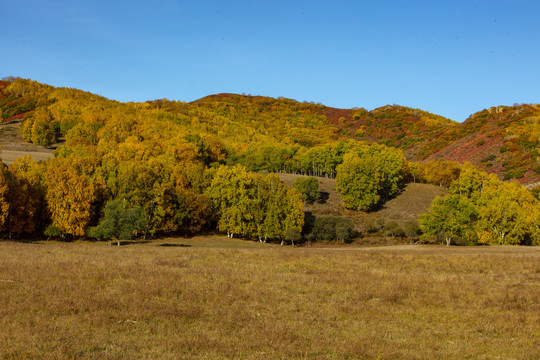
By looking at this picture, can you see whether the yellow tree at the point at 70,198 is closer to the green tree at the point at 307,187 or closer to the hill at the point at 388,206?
the green tree at the point at 307,187

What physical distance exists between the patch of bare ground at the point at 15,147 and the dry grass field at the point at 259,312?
96.9m

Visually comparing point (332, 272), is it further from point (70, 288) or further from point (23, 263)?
point (23, 263)

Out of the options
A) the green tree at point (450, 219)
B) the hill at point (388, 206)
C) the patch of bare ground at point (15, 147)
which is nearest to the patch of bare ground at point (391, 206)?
the hill at point (388, 206)

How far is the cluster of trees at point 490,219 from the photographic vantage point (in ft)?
218

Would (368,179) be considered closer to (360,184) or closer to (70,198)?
(360,184)

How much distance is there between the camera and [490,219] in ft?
226

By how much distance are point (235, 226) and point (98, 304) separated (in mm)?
57814

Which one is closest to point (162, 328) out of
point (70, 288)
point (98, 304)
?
point (98, 304)

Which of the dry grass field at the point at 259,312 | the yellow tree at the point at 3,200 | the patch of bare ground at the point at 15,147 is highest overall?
the patch of bare ground at the point at 15,147

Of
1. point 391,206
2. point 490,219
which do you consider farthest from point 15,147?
point 490,219

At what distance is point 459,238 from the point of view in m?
68.6

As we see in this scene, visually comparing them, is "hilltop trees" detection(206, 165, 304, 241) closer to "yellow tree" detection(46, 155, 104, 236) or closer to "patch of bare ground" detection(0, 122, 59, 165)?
"yellow tree" detection(46, 155, 104, 236)

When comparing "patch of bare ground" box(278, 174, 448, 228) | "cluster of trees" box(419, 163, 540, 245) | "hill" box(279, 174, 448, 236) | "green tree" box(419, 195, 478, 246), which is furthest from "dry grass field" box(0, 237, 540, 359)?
"patch of bare ground" box(278, 174, 448, 228)

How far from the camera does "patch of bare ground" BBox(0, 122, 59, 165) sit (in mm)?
113681
